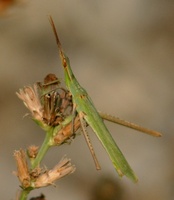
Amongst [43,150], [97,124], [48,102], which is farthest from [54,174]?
[97,124]

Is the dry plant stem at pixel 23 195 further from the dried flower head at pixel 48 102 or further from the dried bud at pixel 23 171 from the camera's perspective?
the dried flower head at pixel 48 102

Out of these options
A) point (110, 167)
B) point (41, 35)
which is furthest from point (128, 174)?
point (41, 35)

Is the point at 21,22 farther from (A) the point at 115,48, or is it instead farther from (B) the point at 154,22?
(B) the point at 154,22

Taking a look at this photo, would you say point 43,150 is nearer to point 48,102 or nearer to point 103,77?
point 48,102

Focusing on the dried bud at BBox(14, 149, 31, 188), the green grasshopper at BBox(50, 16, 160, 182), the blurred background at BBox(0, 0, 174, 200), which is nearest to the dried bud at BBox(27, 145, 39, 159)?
the dried bud at BBox(14, 149, 31, 188)

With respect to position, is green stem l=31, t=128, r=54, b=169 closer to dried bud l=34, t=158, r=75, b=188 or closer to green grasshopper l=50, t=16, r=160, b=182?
dried bud l=34, t=158, r=75, b=188

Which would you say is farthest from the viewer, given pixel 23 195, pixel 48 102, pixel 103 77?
pixel 103 77

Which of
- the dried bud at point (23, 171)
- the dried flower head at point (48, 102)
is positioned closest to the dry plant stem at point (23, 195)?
the dried bud at point (23, 171)
